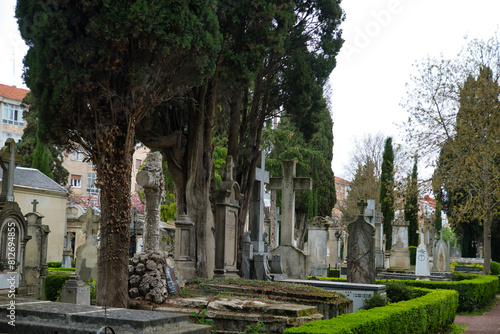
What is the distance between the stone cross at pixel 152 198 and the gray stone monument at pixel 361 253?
497 centimetres

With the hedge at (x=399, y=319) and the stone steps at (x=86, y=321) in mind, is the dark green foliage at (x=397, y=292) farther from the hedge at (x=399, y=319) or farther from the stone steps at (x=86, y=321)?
the stone steps at (x=86, y=321)

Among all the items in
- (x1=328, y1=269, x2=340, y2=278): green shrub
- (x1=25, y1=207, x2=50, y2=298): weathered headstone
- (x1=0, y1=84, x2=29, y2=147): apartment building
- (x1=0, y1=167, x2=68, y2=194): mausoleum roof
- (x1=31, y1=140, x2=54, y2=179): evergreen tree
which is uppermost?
(x1=0, y1=84, x2=29, y2=147): apartment building

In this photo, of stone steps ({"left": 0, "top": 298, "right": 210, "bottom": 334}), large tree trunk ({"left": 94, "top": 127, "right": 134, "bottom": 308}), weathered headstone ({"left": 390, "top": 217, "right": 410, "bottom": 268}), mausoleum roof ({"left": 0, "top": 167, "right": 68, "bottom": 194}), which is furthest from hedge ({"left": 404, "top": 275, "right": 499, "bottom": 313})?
mausoleum roof ({"left": 0, "top": 167, "right": 68, "bottom": 194})

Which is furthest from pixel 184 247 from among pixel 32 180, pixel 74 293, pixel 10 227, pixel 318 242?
pixel 32 180

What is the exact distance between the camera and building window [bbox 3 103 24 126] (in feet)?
136

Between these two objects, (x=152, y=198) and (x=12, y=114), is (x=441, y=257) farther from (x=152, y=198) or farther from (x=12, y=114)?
(x=12, y=114)

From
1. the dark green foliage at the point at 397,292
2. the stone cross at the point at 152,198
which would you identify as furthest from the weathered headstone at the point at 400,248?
the stone cross at the point at 152,198

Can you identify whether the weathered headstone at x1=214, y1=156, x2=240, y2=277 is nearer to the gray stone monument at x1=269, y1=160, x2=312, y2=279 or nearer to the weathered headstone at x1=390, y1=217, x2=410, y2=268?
the gray stone monument at x1=269, y1=160, x2=312, y2=279

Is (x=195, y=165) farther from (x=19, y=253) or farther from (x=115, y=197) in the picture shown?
(x=19, y=253)

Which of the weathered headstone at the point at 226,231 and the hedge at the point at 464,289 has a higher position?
the weathered headstone at the point at 226,231

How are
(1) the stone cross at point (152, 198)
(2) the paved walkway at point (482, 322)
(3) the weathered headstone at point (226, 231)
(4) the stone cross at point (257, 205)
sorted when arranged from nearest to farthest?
(1) the stone cross at point (152, 198) → (2) the paved walkway at point (482, 322) → (3) the weathered headstone at point (226, 231) → (4) the stone cross at point (257, 205)

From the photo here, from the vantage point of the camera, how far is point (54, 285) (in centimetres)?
1225

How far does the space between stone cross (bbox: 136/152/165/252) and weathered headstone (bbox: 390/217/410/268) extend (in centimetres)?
2105

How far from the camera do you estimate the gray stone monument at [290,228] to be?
15.3 meters
